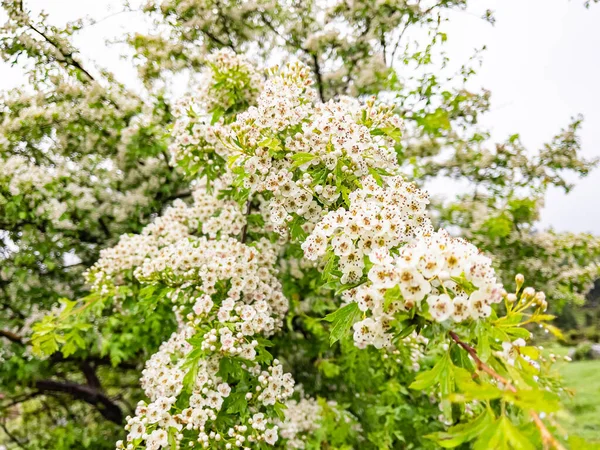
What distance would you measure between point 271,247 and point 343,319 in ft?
5.55

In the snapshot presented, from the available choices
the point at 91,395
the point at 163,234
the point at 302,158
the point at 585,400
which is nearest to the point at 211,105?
the point at 163,234

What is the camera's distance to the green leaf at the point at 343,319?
6.14 ft

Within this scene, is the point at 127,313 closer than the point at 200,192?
No

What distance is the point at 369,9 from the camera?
569cm

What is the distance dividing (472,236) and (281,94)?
14.4ft

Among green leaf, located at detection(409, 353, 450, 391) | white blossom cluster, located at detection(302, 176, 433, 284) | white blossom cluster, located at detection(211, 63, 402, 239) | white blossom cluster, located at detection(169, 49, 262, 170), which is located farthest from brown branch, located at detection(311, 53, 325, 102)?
green leaf, located at detection(409, 353, 450, 391)

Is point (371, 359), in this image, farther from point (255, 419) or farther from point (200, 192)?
point (200, 192)

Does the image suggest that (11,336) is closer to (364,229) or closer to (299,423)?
(299,423)

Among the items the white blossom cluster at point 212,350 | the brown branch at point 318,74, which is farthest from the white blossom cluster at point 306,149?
the brown branch at point 318,74

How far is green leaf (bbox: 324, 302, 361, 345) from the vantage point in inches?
73.7

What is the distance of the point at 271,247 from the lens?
3.52 m

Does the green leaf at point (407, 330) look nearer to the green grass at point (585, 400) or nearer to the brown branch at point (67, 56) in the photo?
the brown branch at point (67, 56)

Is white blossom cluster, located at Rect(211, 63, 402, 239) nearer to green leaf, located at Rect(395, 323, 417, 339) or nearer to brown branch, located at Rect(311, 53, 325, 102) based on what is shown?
green leaf, located at Rect(395, 323, 417, 339)

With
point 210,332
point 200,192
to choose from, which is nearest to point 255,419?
point 210,332
